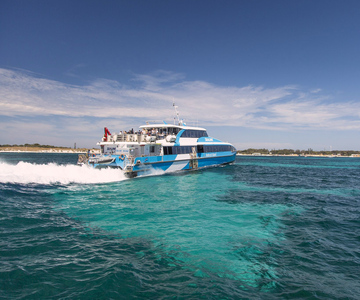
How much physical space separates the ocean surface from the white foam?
592 cm

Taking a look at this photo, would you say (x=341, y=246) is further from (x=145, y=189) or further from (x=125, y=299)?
(x=145, y=189)

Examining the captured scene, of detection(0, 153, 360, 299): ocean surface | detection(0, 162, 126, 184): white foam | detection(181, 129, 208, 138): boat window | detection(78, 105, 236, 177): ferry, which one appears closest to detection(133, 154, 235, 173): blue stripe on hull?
detection(78, 105, 236, 177): ferry

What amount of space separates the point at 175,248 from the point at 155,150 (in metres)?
21.8

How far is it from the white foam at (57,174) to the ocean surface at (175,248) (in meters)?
5.92

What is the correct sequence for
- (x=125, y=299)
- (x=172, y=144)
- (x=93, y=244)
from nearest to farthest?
(x=125, y=299) → (x=93, y=244) → (x=172, y=144)

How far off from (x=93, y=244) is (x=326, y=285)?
279 inches

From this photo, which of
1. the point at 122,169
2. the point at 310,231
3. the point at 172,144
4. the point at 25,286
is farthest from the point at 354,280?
the point at 172,144

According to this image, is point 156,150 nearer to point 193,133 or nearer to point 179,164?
point 179,164

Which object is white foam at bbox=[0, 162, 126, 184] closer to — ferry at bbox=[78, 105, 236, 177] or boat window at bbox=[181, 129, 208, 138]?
ferry at bbox=[78, 105, 236, 177]

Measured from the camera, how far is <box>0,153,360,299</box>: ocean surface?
17.2ft

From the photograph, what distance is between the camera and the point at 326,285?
5578mm

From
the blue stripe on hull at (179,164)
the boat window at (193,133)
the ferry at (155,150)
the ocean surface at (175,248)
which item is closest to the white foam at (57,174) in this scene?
the ferry at (155,150)

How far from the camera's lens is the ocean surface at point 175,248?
17.2ft

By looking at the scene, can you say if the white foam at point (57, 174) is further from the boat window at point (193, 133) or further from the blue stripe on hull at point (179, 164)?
the boat window at point (193, 133)
